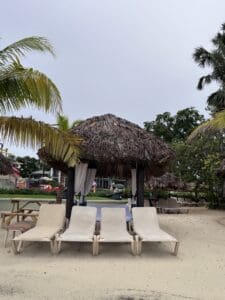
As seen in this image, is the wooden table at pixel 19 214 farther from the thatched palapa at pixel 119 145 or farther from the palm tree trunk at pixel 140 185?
the palm tree trunk at pixel 140 185

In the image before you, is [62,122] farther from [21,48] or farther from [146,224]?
[21,48]

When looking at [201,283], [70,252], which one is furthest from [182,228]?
[201,283]

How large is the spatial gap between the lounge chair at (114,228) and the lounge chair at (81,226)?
0.77 feet

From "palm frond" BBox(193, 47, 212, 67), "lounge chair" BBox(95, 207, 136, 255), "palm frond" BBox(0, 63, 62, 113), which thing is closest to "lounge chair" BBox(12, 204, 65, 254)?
"lounge chair" BBox(95, 207, 136, 255)

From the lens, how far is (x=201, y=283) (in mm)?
5922

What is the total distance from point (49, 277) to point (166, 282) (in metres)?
1.87

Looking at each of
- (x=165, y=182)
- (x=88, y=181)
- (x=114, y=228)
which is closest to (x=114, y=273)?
Answer: (x=114, y=228)

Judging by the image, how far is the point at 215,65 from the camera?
2842 centimetres

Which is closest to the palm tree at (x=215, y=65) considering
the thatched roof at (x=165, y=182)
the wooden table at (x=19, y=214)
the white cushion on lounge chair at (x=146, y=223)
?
the thatched roof at (x=165, y=182)

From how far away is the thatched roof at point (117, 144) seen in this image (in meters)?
10.4

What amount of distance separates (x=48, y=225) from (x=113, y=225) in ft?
5.22

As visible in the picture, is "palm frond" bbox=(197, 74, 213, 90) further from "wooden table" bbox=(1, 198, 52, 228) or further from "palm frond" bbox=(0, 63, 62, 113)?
"palm frond" bbox=(0, 63, 62, 113)

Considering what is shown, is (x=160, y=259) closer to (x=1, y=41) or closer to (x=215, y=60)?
(x=1, y=41)

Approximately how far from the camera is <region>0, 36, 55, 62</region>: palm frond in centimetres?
673
